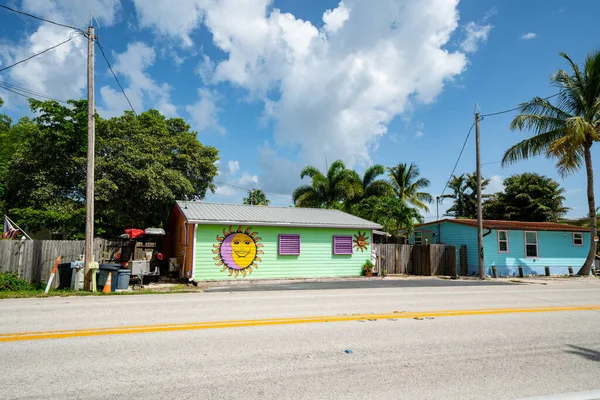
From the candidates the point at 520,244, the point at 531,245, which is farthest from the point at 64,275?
the point at 531,245

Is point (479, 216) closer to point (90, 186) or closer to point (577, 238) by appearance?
point (577, 238)

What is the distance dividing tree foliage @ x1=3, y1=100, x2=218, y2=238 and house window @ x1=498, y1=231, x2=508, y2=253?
774 inches

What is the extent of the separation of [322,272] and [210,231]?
6030mm

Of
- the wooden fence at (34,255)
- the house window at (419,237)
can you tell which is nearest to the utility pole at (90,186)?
the wooden fence at (34,255)

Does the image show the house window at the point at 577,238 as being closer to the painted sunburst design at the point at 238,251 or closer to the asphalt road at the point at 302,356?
the asphalt road at the point at 302,356

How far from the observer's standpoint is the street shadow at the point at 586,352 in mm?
5541

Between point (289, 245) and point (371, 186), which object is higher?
point (371, 186)

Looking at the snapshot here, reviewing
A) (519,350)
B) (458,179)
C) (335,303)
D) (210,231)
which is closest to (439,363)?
(519,350)

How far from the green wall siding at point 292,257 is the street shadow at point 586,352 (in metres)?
13.7

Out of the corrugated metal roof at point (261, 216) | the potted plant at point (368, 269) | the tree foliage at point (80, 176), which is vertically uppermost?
the tree foliage at point (80, 176)

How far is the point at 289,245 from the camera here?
19.0 metres

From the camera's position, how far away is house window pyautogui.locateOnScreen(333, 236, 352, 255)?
20.1 metres

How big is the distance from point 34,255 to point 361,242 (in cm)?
1460

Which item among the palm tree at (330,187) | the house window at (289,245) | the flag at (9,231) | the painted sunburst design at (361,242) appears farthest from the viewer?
the palm tree at (330,187)
